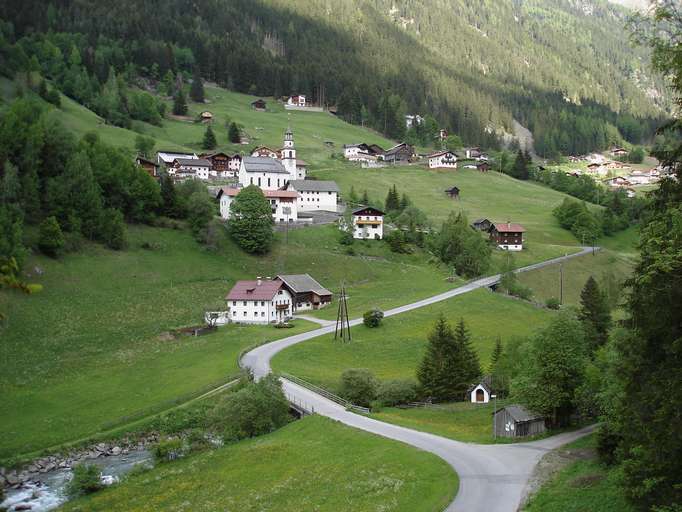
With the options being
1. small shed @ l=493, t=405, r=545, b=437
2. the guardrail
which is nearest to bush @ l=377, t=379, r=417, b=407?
the guardrail

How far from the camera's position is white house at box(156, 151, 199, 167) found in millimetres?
112312

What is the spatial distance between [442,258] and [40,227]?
5213 centimetres

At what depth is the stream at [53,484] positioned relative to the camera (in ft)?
102

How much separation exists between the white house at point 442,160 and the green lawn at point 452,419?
11168 cm

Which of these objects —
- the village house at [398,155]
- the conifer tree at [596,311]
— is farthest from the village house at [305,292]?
the village house at [398,155]

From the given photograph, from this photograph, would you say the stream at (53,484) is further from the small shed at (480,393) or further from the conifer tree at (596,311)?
the conifer tree at (596,311)

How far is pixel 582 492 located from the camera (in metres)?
22.9

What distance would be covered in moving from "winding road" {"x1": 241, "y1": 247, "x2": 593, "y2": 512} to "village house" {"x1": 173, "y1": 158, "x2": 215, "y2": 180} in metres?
70.1

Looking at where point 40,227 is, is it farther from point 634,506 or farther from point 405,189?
point 405,189

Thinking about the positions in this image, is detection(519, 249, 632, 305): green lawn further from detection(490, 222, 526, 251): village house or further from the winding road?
the winding road

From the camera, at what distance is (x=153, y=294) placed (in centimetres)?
6506

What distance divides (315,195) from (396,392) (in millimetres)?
63515

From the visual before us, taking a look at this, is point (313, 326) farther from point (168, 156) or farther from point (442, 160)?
point (442, 160)

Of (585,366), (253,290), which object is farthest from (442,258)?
(585,366)
